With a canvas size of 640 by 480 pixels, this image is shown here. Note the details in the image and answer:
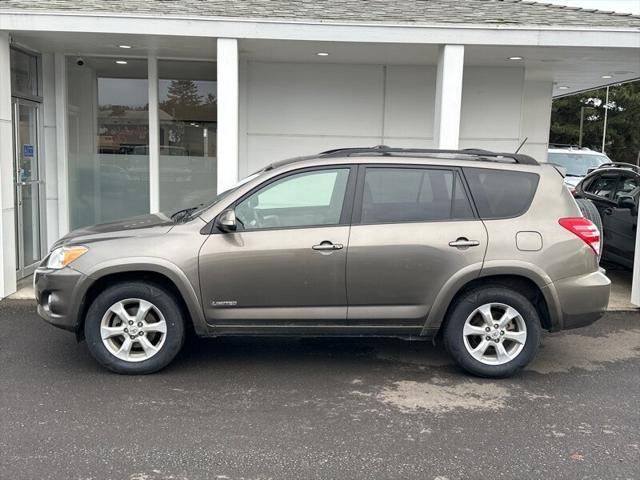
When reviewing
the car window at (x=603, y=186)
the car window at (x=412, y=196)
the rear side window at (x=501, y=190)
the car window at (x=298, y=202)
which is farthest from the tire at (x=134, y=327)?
the car window at (x=603, y=186)

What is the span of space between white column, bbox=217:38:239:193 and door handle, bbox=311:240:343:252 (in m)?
2.93

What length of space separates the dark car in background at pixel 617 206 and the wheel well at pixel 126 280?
639 cm

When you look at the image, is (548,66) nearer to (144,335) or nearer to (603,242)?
(603,242)

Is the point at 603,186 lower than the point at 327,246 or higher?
higher

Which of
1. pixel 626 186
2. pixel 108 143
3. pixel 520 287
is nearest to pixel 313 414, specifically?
pixel 520 287

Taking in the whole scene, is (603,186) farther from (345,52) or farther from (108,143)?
(108,143)

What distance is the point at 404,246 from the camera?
195 inches

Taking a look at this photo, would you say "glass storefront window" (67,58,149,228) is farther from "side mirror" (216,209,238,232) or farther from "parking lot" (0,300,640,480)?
"side mirror" (216,209,238,232)

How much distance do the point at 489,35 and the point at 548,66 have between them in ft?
7.64

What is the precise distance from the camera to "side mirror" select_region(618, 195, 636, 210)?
8.61 meters

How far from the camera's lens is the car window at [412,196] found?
5074mm

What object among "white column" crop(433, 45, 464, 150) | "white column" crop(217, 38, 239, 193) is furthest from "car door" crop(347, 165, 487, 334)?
"white column" crop(217, 38, 239, 193)

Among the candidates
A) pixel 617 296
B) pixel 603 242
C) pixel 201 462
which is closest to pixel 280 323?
pixel 201 462

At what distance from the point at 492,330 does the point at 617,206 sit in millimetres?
4980
